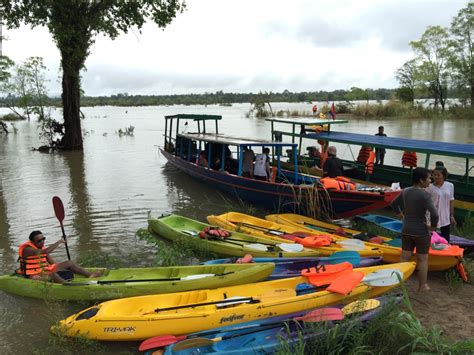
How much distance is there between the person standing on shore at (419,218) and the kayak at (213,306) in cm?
27

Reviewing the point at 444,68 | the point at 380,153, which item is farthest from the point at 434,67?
the point at 380,153

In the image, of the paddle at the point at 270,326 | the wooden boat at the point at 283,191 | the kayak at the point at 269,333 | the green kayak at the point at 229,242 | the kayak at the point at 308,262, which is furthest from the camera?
the wooden boat at the point at 283,191

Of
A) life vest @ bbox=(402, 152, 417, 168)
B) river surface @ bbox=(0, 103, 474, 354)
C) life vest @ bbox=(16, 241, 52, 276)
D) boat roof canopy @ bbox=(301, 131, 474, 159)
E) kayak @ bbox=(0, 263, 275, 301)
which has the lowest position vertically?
river surface @ bbox=(0, 103, 474, 354)

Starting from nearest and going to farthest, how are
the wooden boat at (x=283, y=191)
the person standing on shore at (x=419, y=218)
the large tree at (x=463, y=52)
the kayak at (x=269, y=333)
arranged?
the kayak at (x=269, y=333) < the person standing on shore at (x=419, y=218) < the wooden boat at (x=283, y=191) < the large tree at (x=463, y=52)

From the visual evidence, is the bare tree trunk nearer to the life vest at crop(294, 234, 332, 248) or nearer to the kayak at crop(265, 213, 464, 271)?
the life vest at crop(294, 234, 332, 248)

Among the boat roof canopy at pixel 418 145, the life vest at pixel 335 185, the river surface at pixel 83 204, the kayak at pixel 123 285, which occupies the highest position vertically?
the boat roof canopy at pixel 418 145

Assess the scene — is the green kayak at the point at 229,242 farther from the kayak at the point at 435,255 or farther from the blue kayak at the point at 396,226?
the blue kayak at the point at 396,226

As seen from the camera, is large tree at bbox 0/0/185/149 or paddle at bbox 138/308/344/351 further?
large tree at bbox 0/0/185/149

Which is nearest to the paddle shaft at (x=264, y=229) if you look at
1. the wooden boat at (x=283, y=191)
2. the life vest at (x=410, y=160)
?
the wooden boat at (x=283, y=191)

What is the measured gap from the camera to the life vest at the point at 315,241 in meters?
7.67

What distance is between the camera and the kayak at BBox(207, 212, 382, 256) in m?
7.48

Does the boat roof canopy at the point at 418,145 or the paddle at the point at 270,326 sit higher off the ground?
the boat roof canopy at the point at 418,145

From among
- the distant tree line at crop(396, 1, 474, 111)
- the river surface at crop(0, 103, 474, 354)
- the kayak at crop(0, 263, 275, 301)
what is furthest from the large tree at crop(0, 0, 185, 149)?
the distant tree line at crop(396, 1, 474, 111)

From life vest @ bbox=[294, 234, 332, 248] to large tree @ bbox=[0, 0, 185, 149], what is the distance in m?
15.1
